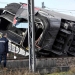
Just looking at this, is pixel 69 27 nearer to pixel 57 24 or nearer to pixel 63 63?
pixel 57 24

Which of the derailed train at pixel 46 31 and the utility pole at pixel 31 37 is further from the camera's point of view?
the derailed train at pixel 46 31

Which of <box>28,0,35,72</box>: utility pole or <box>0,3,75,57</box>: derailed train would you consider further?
<box>0,3,75,57</box>: derailed train

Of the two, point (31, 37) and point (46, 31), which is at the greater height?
point (31, 37)

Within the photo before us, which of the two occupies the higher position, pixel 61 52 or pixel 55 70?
pixel 55 70

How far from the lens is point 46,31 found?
20.6m

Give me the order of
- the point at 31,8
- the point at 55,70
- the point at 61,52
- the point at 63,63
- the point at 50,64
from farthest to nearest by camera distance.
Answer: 1. the point at 61,52
2. the point at 63,63
3. the point at 50,64
4. the point at 55,70
5. the point at 31,8

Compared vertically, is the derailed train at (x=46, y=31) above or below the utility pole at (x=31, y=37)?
below

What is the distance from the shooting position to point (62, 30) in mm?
21594

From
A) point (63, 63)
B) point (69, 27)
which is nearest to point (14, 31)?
point (69, 27)

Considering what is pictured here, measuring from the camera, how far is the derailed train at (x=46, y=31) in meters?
20.8

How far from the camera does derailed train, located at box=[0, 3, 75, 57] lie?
68.3 ft

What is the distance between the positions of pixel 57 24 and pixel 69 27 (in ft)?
4.60

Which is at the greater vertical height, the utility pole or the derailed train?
the utility pole

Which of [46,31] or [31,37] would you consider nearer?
[31,37]
